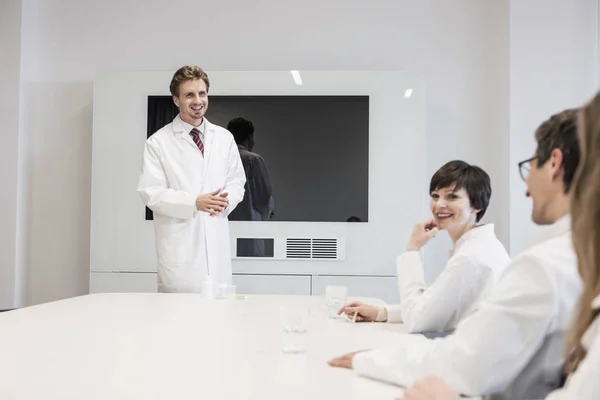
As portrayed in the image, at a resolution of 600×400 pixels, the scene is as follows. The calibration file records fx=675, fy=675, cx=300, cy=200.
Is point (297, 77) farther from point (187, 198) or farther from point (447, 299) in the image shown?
point (447, 299)

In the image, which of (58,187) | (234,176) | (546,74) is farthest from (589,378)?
(58,187)

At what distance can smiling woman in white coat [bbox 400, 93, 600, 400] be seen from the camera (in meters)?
0.82

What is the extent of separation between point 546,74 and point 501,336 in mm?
3592

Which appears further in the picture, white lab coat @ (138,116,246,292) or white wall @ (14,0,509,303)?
white wall @ (14,0,509,303)

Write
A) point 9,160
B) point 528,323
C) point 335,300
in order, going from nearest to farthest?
point 528,323 < point 335,300 < point 9,160

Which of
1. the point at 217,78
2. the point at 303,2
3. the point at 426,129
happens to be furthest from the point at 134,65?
the point at 426,129

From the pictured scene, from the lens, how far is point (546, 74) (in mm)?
4371

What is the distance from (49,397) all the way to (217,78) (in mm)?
3461

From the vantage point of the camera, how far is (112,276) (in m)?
4.47

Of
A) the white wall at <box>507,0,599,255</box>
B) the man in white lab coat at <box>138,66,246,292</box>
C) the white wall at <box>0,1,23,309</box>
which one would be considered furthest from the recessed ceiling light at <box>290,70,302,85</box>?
the white wall at <box>0,1,23,309</box>

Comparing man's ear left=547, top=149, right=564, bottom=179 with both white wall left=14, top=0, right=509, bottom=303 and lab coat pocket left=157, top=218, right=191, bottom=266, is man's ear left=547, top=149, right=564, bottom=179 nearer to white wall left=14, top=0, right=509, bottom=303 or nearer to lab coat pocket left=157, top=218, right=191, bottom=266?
lab coat pocket left=157, top=218, right=191, bottom=266

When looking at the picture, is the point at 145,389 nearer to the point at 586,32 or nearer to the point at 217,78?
the point at 217,78

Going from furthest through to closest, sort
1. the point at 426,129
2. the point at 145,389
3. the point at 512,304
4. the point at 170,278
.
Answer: the point at 426,129 → the point at 170,278 → the point at 145,389 → the point at 512,304

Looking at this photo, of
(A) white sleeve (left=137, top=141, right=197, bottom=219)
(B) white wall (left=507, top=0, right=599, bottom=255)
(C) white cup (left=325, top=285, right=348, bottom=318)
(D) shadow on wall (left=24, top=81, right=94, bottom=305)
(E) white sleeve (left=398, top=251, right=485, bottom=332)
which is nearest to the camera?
(E) white sleeve (left=398, top=251, right=485, bottom=332)
